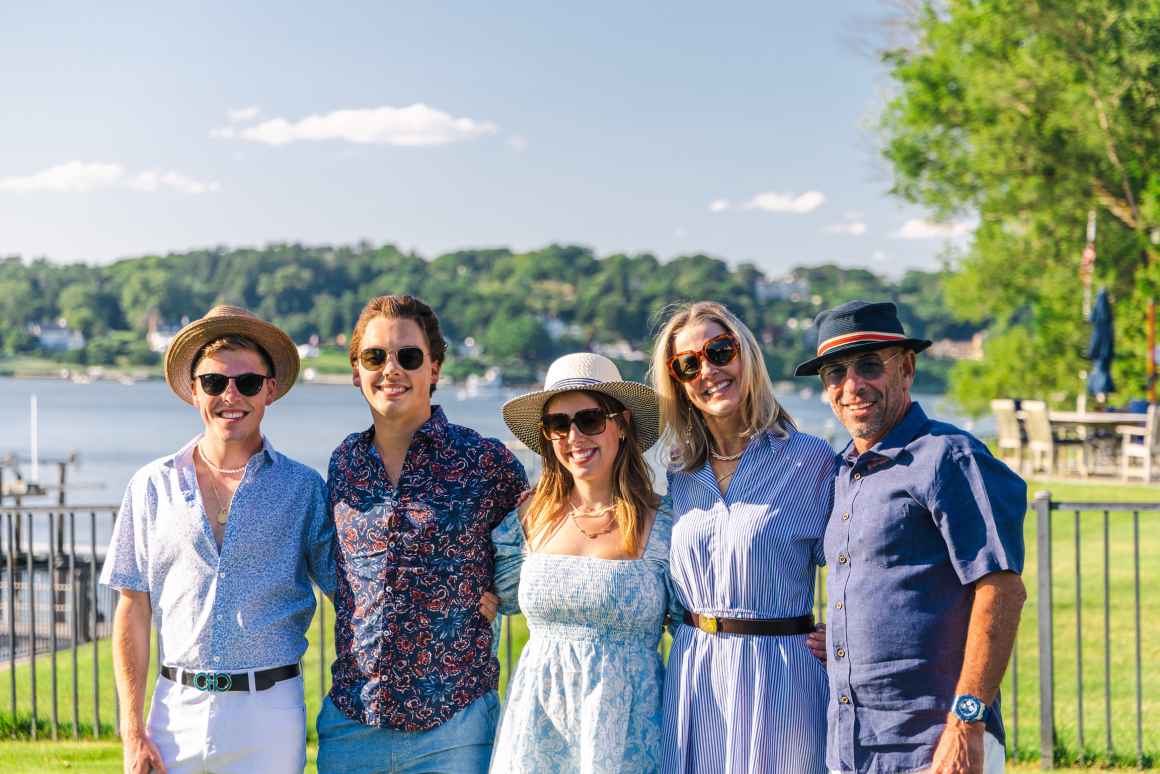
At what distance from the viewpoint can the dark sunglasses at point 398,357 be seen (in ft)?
12.4

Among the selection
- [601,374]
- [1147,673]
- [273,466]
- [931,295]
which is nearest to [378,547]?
[273,466]

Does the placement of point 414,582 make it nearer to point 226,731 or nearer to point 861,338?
point 226,731

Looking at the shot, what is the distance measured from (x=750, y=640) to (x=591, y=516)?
24.1 inches

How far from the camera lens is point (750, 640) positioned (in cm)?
358

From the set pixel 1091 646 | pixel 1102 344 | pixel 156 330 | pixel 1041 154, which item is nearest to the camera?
pixel 1091 646

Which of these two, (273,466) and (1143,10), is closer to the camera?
(273,466)

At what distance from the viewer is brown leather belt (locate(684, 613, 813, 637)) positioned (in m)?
3.58

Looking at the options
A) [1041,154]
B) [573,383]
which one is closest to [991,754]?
[573,383]

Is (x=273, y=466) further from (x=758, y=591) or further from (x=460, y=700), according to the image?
(x=758, y=591)

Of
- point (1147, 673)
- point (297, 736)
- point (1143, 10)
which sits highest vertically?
point (1143, 10)

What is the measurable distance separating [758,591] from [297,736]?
1356 millimetres

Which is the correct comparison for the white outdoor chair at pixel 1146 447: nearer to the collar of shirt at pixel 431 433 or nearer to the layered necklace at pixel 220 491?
the collar of shirt at pixel 431 433

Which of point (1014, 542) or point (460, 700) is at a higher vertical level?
point (1014, 542)

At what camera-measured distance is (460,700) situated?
365cm
